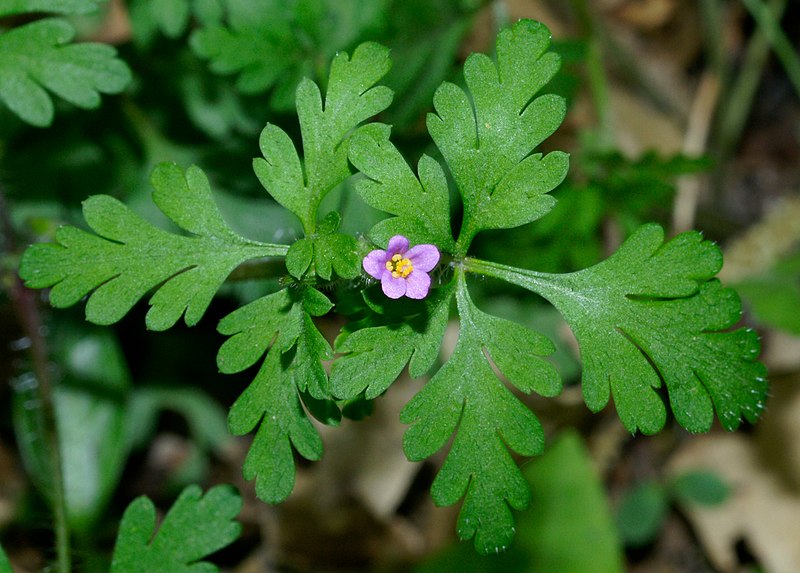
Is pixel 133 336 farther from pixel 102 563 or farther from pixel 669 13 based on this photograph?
pixel 669 13

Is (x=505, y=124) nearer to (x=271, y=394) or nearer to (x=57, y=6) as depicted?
(x=271, y=394)

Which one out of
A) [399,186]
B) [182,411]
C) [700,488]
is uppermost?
[399,186]

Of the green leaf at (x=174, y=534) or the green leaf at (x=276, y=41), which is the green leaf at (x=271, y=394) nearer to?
the green leaf at (x=174, y=534)

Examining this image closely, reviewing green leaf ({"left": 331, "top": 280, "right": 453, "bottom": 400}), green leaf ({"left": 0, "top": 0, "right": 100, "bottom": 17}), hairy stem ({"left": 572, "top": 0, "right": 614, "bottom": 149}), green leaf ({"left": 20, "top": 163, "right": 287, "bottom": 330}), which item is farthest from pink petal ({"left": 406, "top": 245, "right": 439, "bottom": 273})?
hairy stem ({"left": 572, "top": 0, "right": 614, "bottom": 149})

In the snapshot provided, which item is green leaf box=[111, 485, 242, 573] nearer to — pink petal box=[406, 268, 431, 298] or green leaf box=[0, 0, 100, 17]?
pink petal box=[406, 268, 431, 298]

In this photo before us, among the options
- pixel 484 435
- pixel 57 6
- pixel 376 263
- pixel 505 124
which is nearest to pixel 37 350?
pixel 57 6

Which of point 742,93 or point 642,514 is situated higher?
point 742,93

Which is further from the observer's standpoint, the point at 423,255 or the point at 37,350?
the point at 37,350

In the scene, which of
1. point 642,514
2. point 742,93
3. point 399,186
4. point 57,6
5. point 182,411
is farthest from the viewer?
point 742,93

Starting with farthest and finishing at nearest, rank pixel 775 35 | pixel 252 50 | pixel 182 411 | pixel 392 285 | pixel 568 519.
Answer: pixel 775 35
pixel 182 411
pixel 568 519
pixel 252 50
pixel 392 285
